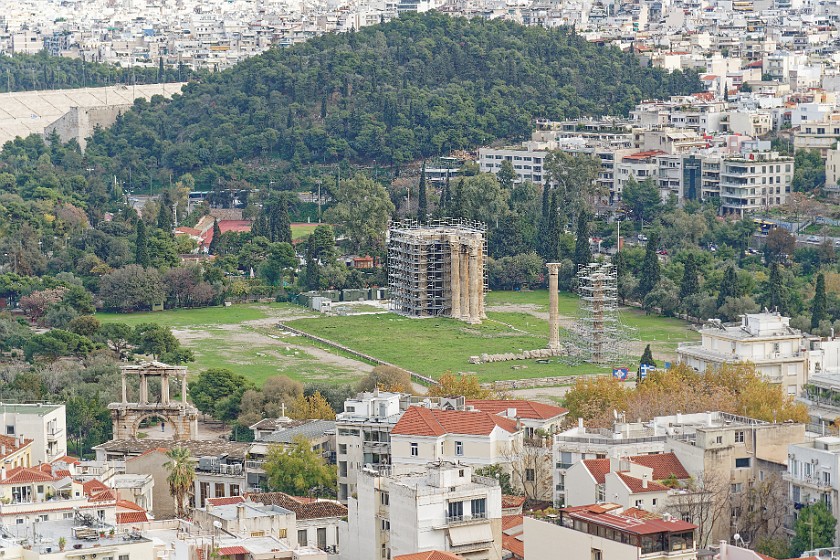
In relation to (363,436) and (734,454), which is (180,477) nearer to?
(363,436)

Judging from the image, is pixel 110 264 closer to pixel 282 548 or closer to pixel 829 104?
pixel 829 104

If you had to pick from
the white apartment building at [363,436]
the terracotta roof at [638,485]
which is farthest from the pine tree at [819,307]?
the terracotta roof at [638,485]

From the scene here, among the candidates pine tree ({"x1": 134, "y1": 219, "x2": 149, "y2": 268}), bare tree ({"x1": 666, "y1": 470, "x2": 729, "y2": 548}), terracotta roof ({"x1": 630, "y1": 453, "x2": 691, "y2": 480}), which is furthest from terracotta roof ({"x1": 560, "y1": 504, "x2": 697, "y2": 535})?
pine tree ({"x1": 134, "y1": 219, "x2": 149, "y2": 268})

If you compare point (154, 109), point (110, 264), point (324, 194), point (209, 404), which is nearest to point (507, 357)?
point (209, 404)

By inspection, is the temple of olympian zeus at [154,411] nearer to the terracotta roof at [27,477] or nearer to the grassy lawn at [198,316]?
the terracotta roof at [27,477]

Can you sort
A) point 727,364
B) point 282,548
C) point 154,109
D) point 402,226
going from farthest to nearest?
point 154,109 < point 402,226 < point 727,364 < point 282,548

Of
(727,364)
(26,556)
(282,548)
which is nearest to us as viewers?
(26,556)

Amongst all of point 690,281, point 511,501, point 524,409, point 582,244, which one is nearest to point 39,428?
point 524,409
